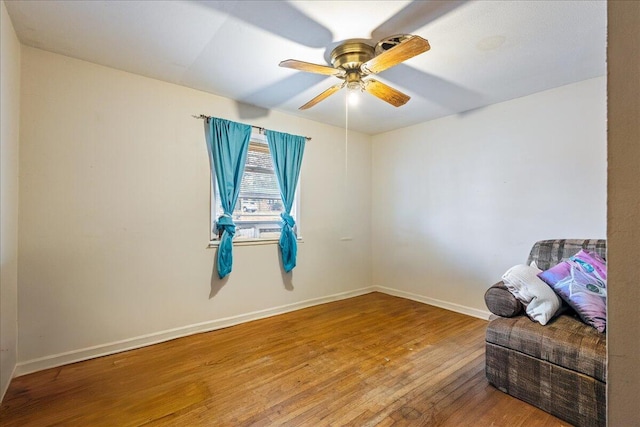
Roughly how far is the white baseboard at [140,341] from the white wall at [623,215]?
3125mm

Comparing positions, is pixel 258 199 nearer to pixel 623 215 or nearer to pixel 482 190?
pixel 482 190

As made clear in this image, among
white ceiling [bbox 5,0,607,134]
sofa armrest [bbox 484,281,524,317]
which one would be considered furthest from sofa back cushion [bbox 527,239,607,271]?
white ceiling [bbox 5,0,607,134]

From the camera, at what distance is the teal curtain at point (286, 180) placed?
11.5 feet

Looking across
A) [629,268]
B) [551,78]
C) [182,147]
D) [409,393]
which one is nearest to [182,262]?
[182,147]

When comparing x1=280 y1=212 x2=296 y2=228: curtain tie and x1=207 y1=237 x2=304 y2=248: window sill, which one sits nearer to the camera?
x1=207 y1=237 x2=304 y2=248: window sill

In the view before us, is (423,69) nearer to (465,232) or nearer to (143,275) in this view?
(465,232)

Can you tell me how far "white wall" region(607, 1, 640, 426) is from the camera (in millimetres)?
510

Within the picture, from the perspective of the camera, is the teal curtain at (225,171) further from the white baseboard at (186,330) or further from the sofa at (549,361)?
the sofa at (549,361)

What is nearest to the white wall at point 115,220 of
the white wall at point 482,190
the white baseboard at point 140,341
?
the white baseboard at point 140,341

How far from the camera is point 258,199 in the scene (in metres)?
3.52

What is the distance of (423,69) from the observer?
252 cm

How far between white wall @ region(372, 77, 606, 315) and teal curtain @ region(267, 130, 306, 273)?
161 cm

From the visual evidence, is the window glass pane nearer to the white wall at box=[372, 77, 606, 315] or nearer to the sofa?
the white wall at box=[372, 77, 606, 315]

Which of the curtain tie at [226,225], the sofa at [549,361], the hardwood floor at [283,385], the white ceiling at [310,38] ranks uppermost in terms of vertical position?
the white ceiling at [310,38]
